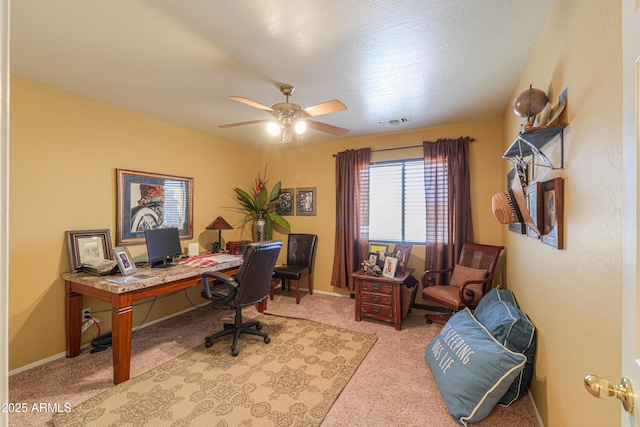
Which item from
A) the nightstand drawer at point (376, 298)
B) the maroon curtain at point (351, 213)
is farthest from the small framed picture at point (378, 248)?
the nightstand drawer at point (376, 298)

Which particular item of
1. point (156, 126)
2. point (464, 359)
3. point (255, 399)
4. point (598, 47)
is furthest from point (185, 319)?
point (598, 47)

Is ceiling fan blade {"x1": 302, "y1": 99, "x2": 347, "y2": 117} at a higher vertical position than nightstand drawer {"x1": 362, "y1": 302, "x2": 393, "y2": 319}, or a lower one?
higher

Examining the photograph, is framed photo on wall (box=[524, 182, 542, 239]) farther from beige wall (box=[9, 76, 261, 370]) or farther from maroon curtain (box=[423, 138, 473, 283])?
beige wall (box=[9, 76, 261, 370])

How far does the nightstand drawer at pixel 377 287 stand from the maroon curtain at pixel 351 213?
0.74m

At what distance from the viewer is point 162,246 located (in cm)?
301

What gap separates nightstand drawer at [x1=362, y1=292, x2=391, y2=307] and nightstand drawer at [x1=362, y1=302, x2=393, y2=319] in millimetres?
39

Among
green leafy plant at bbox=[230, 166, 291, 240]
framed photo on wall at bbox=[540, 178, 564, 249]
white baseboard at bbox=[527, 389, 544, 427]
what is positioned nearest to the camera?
framed photo on wall at bbox=[540, 178, 564, 249]

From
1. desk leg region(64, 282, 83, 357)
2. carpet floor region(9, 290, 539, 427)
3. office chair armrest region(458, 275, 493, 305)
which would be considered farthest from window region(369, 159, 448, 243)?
desk leg region(64, 282, 83, 357)

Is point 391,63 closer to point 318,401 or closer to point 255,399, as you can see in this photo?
point 318,401

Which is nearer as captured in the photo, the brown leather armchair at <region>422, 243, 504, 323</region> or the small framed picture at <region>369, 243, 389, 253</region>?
the brown leather armchair at <region>422, 243, 504, 323</region>

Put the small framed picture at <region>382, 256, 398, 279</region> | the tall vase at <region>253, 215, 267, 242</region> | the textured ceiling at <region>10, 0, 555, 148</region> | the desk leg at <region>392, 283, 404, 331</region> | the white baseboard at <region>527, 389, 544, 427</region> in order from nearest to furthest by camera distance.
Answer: the textured ceiling at <region>10, 0, 555, 148</region> → the white baseboard at <region>527, 389, 544, 427</region> → the desk leg at <region>392, 283, 404, 331</region> → the small framed picture at <region>382, 256, 398, 279</region> → the tall vase at <region>253, 215, 267, 242</region>

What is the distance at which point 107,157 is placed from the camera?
2.83m

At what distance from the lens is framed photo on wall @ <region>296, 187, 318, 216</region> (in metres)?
4.52

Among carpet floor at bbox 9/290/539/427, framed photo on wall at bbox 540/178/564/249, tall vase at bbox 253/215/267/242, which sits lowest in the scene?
carpet floor at bbox 9/290/539/427
